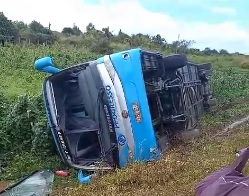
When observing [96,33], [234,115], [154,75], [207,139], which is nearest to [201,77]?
[234,115]

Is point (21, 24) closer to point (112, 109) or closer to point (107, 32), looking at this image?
point (107, 32)

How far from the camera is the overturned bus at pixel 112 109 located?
698 cm

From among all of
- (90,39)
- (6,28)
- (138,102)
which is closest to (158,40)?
(90,39)

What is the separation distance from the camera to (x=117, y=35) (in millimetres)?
44688

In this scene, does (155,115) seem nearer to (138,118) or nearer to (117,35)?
(138,118)

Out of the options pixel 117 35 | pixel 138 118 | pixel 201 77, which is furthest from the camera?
pixel 117 35

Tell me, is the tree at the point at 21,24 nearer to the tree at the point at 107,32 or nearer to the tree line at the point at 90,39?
the tree line at the point at 90,39

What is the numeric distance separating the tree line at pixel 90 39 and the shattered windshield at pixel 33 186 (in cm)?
2519

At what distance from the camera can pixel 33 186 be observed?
675cm

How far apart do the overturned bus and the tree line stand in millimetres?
24482

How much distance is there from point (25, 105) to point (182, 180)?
4284 mm

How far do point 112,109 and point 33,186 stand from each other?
1478 mm

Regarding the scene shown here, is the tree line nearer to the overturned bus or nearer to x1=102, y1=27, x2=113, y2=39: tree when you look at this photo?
x1=102, y1=27, x2=113, y2=39: tree

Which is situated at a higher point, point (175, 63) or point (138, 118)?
point (175, 63)
